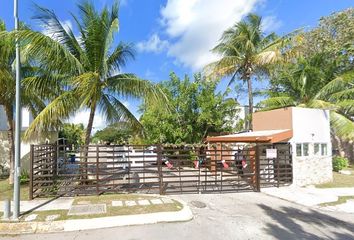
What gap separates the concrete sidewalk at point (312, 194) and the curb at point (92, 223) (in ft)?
15.0

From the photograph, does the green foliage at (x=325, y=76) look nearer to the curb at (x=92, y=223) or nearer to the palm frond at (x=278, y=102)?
the palm frond at (x=278, y=102)

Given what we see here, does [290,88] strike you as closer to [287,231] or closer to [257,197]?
[257,197]

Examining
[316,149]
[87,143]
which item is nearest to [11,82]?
[87,143]

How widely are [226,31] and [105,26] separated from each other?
1371cm

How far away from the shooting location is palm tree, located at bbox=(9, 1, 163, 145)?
37.3 feet

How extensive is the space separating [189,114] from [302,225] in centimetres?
1454

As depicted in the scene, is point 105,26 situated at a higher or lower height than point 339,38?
lower

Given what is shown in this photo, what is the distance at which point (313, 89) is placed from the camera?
2138cm

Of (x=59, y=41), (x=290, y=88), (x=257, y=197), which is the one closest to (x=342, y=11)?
(x=290, y=88)

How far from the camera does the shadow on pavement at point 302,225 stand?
7.58 metres

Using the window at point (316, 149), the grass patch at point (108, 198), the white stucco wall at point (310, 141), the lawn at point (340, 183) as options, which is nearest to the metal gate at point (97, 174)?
the grass patch at point (108, 198)

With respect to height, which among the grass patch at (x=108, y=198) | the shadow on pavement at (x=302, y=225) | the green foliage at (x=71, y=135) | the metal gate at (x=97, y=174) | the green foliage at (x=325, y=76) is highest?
the green foliage at (x=325, y=76)

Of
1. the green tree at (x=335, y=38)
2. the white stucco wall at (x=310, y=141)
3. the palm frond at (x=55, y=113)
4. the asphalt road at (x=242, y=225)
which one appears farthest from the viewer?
the green tree at (x=335, y=38)

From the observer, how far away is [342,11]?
23953 millimetres
